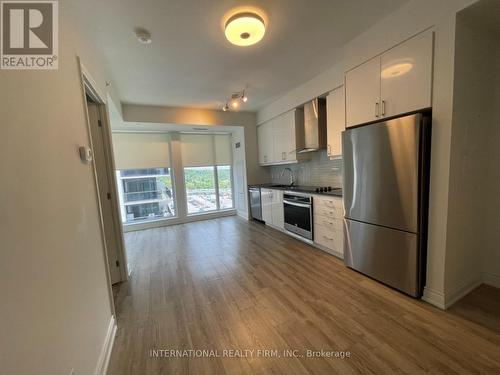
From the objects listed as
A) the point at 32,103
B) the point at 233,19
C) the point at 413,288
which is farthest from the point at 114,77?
the point at 413,288

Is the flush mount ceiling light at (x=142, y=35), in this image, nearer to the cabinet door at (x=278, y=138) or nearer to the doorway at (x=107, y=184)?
the doorway at (x=107, y=184)

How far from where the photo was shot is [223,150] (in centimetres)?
601

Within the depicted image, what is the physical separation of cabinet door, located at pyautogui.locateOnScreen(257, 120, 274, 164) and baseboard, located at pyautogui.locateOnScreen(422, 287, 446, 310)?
3.45 metres

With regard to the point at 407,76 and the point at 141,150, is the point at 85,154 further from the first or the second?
the point at 141,150

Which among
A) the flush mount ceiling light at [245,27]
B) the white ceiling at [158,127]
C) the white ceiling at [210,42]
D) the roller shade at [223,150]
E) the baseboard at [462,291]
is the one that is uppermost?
the white ceiling at [210,42]

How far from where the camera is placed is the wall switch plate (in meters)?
1.50

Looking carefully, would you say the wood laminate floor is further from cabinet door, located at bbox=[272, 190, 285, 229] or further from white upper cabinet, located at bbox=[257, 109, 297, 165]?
white upper cabinet, located at bbox=[257, 109, 297, 165]

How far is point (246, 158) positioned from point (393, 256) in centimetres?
379

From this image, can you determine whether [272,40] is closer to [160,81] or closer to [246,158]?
[160,81]

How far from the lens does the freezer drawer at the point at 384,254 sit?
2.02 metres

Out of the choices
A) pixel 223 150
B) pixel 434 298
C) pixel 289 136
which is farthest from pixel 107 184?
pixel 223 150

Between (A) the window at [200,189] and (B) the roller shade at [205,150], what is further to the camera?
(A) the window at [200,189]

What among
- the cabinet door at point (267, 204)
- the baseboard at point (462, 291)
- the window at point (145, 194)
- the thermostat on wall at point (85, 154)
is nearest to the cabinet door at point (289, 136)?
the cabinet door at point (267, 204)

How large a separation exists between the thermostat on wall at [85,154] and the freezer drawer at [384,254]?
2.71m
